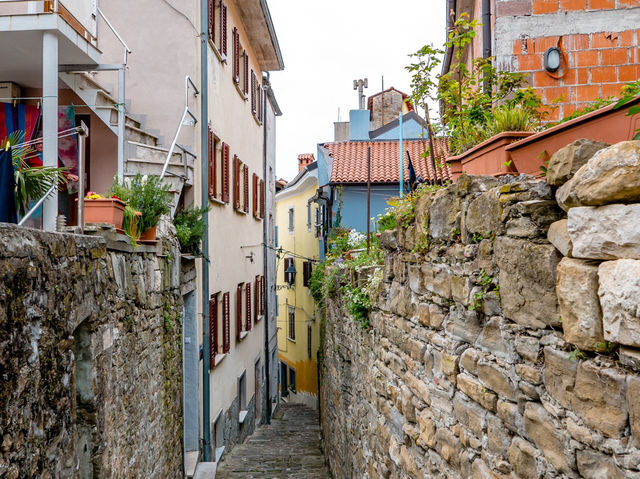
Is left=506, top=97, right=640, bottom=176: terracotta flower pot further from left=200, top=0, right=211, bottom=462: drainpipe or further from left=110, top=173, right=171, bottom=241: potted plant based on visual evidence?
left=200, top=0, right=211, bottom=462: drainpipe

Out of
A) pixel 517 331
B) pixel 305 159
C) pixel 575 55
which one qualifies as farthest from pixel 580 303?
pixel 305 159

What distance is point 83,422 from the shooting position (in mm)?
4324

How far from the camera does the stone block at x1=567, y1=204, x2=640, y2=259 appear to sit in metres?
2.06

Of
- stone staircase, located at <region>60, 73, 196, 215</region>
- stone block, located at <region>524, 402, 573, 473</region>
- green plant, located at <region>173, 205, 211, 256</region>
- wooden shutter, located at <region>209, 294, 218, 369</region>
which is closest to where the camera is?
stone block, located at <region>524, 402, 573, 473</region>

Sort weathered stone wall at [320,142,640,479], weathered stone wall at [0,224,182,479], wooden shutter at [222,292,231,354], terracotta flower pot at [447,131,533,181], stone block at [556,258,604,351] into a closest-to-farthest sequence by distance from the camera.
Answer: weathered stone wall at [320,142,640,479] < stone block at [556,258,604,351] < weathered stone wall at [0,224,182,479] < terracotta flower pot at [447,131,533,181] < wooden shutter at [222,292,231,354]

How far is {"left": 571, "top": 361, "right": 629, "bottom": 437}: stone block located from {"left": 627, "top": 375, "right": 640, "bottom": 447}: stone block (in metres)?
0.04

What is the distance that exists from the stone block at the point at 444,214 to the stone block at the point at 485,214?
21 centimetres

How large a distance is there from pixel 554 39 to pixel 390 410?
3.54 meters

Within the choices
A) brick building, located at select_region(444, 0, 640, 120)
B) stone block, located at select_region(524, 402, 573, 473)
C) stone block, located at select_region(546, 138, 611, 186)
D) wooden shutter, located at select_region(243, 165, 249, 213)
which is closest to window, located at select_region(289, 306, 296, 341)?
wooden shutter, located at select_region(243, 165, 249, 213)

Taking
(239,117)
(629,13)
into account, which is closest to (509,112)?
(629,13)

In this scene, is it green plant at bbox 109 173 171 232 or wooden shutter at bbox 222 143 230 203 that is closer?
green plant at bbox 109 173 171 232

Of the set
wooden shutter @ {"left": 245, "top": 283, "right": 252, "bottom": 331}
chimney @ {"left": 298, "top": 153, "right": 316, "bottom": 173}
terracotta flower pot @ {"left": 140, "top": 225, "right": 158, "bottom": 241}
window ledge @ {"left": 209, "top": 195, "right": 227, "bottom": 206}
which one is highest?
chimney @ {"left": 298, "top": 153, "right": 316, "bottom": 173}

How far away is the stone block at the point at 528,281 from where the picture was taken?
2.67 meters

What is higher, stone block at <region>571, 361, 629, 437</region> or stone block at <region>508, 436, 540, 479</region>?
stone block at <region>571, 361, 629, 437</region>
